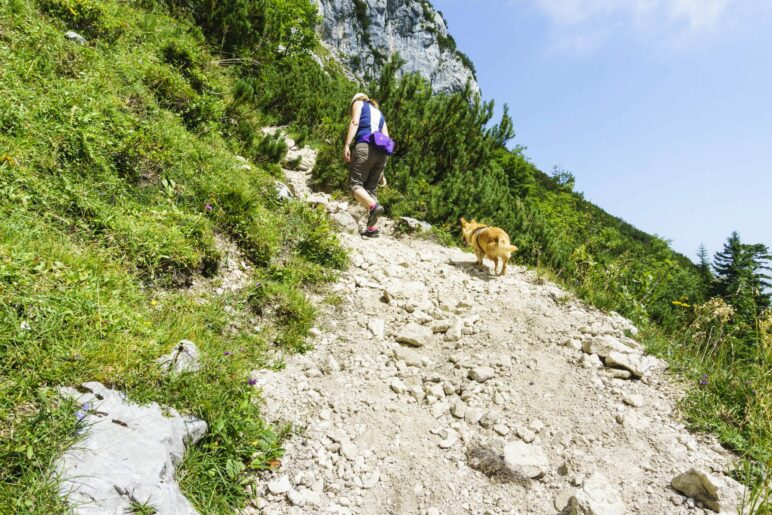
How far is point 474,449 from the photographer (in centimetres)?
283

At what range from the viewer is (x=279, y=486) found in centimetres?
234

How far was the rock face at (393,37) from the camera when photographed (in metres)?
60.2

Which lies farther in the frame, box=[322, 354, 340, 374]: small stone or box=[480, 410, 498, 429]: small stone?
box=[322, 354, 340, 374]: small stone

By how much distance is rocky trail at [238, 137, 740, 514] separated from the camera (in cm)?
246

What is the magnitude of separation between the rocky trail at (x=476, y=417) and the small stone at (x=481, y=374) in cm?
2

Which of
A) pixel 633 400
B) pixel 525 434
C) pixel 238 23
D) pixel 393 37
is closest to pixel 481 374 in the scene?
pixel 525 434

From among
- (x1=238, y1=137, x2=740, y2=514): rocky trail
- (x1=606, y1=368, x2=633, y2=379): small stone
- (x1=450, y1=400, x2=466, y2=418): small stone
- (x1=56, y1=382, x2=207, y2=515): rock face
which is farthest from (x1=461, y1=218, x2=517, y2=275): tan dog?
(x1=56, y1=382, x2=207, y2=515): rock face

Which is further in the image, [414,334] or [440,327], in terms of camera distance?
[440,327]

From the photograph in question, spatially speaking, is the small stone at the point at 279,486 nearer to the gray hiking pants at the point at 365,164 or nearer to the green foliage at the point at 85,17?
the gray hiking pants at the point at 365,164

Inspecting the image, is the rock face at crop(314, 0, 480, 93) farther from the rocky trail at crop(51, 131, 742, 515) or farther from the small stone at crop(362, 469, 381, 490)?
the small stone at crop(362, 469, 381, 490)

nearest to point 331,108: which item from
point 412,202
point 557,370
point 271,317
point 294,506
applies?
point 412,202

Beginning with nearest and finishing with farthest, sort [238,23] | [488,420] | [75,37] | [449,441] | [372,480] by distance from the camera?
[372,480]
[449,441]
[488,420]
[75,37]
[238,23]

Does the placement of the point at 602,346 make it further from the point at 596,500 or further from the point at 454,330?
the point at 596,500

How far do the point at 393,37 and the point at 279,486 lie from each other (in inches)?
3287
